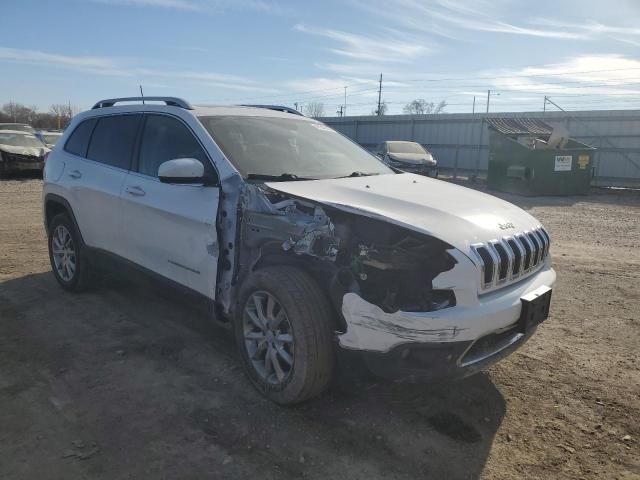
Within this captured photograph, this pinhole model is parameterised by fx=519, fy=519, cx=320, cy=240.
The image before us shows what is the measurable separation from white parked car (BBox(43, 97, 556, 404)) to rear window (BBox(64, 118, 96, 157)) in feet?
2.05

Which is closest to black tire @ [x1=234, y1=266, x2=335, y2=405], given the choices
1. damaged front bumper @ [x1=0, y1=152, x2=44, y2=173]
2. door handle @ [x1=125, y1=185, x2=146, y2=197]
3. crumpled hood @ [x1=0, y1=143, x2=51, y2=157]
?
door handle @ [x1=125, y1=185, x2=146, y2=197]

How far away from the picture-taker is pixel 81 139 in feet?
16.5

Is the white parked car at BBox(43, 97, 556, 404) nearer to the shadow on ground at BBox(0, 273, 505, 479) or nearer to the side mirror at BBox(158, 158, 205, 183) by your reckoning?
the side mirror at BBox(158, 158, 205, 183)

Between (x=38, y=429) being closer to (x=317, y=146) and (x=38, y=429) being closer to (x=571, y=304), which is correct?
(x=317, y=146)

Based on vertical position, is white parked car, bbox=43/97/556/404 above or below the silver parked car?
below

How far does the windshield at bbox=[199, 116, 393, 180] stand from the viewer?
356 centimetres

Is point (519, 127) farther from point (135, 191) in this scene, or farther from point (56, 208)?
point (135, 191)

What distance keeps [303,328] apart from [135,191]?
80.8 inches

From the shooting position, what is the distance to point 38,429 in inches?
112

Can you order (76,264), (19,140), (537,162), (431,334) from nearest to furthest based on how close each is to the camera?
(431,334), (76,264), (537,162), (19,140)

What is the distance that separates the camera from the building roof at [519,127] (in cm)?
1595

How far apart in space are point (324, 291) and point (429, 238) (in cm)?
67

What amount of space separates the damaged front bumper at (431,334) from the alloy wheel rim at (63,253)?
3.45 metres

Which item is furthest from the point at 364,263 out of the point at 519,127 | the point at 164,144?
the point at 519,127
